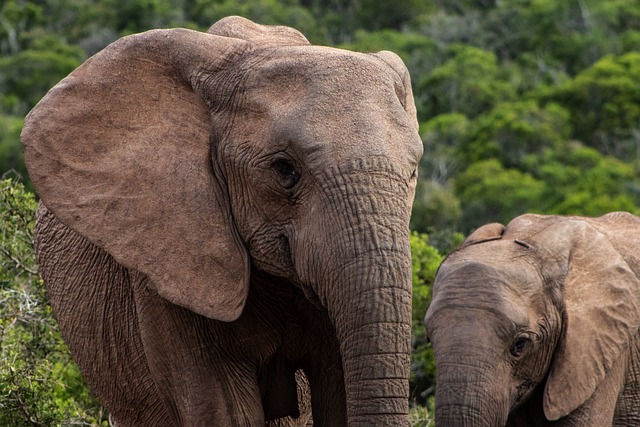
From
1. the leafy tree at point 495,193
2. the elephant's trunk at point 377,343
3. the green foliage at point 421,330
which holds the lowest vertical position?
the leafy tree at point 495,193

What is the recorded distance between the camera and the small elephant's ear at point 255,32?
17.2 feet

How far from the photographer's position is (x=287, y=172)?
15.5 ft

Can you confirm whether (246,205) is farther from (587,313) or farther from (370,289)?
(587,313)

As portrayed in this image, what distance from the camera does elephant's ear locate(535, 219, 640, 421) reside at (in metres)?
7.00

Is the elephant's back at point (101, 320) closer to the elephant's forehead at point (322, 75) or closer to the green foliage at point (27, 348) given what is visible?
the elephant's forehead at point (322, 75)

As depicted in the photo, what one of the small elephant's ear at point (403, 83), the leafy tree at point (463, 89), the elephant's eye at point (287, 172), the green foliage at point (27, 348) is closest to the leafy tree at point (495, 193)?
the leafy tree at point (463, 89)

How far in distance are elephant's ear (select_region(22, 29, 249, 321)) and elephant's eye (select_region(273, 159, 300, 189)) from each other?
0.26 meters

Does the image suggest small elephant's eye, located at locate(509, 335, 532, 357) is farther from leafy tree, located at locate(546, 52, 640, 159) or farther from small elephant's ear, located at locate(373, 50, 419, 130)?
leafy tree, located at locate(546, 52, 640, 159)

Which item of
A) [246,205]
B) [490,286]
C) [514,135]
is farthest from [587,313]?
[514,135]

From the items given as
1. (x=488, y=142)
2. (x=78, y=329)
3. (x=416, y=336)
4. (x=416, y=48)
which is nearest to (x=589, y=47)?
(x=416, y=48)

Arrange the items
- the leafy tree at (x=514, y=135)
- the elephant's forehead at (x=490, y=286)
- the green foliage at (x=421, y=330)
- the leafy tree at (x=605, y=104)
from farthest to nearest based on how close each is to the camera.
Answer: the leafy tree at (x=605, y=104)
the leafy tree at (x=514, y=135)
the green foliage at (x=421, y=330)
the elephant's forehead at (x=490, y=286)

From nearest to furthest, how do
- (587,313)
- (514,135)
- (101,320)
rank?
(101,320)
(587,313)
(514,135)

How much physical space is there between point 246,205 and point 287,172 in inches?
7.8

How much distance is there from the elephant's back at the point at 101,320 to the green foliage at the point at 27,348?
1060 millimetres
